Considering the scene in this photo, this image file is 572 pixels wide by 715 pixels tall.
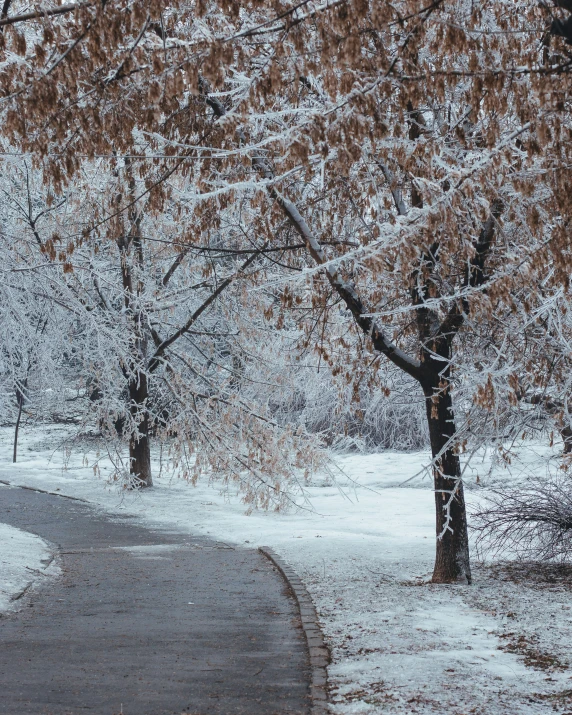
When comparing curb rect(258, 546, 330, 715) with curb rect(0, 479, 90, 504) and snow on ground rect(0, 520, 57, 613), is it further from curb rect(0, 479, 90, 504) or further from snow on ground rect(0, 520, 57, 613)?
curb rect(0, 479, 90, 504)

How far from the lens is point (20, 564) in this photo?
407 inches

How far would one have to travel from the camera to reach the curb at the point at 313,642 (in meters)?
5.45

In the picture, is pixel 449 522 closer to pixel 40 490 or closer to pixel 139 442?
pixel 139 442

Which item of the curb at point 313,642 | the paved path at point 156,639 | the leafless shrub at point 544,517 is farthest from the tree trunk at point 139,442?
the leafless shrub at point 544,517

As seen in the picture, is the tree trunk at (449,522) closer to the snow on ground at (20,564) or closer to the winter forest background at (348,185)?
the winter forest background at (348,185)

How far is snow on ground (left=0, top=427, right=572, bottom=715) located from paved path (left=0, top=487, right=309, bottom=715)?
1.52 ft

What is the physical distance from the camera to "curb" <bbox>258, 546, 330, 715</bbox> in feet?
17.9

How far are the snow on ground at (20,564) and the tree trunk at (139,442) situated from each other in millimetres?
4670

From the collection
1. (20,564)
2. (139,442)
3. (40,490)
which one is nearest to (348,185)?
(20,564)

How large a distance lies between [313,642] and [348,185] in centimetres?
433

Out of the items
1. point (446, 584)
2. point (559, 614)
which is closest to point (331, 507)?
point (446, 584)

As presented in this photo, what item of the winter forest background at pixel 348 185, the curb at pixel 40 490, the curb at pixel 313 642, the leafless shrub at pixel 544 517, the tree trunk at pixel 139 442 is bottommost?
the curb at pixel 313 642

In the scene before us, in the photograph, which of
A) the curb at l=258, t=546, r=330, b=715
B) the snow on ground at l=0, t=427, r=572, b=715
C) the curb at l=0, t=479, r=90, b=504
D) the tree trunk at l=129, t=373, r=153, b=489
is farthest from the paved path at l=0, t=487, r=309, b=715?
the curb at l=0, t=479, r=90, b=504

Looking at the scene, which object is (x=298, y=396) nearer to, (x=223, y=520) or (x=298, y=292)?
(x=223, y=520)
